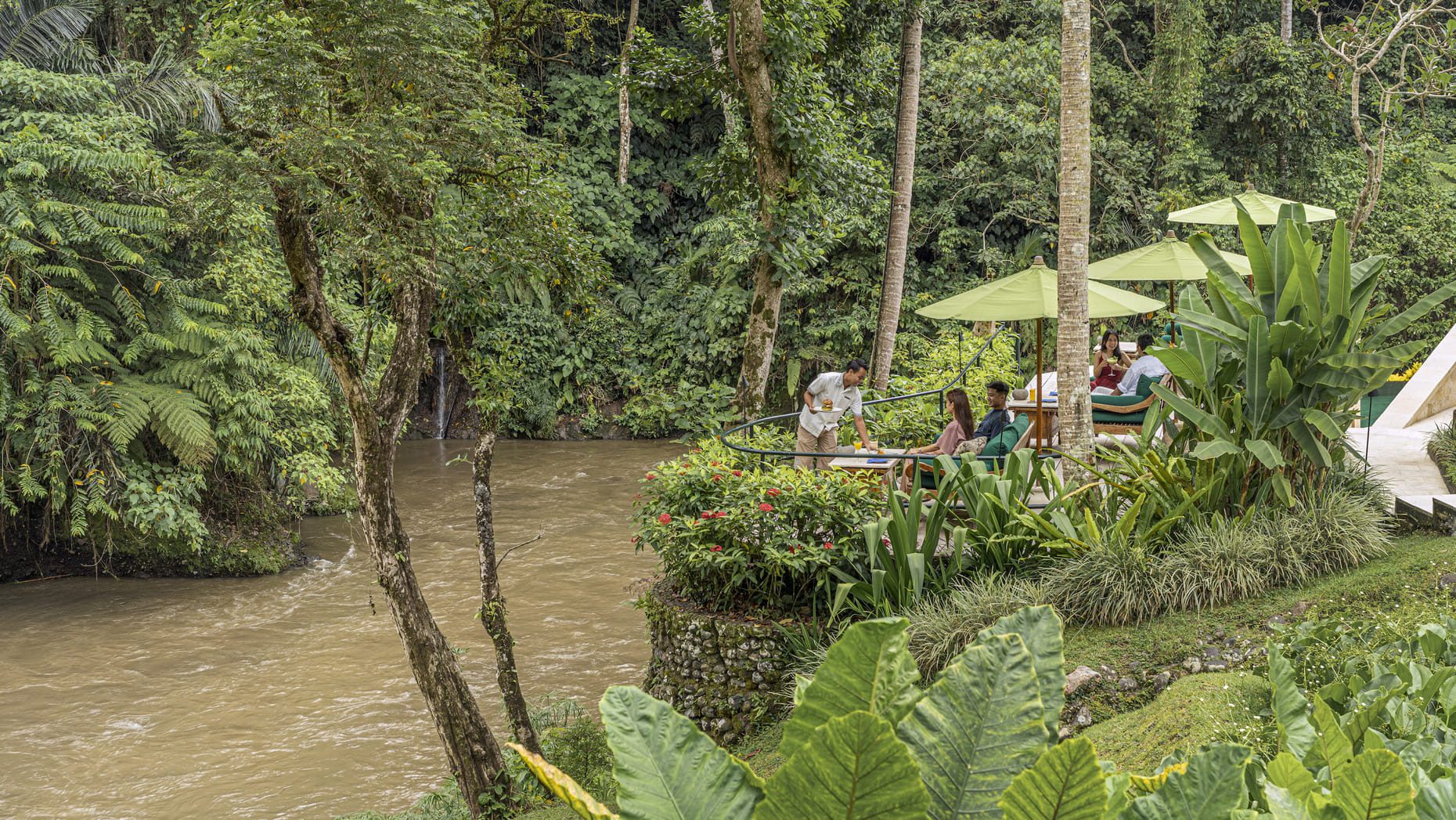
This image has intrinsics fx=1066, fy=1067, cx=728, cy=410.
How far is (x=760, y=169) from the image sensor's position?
8914 mm

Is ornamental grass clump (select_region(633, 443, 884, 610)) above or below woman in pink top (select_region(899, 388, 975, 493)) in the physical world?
below

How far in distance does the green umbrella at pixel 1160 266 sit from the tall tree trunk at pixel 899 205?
83.0 inches

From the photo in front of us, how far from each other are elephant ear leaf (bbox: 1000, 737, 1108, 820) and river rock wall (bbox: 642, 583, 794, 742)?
18.7 feet

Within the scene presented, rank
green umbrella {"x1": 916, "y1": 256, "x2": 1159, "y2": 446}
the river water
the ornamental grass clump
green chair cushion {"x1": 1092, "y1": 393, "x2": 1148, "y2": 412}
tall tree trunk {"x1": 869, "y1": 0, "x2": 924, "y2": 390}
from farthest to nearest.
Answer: tall tree trunk {"x1": 869, "y1": 0, "x2": 924, "y2": 390} < green chair cushion {"x1": 1092, "y1": 393, "x2": 1148, "y2": 412} < green umbrella {"x1": 916, "y1": 256, "x2": 1159, "y2": 446} < the river water < the ornamental grass clump

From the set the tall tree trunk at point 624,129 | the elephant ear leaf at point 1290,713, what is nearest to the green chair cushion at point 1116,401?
the elephant ear leaf at point 1290,713

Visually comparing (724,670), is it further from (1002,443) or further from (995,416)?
(995,416)

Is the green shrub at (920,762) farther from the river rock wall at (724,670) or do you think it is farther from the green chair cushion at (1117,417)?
the green chair cushion at (1117,417)

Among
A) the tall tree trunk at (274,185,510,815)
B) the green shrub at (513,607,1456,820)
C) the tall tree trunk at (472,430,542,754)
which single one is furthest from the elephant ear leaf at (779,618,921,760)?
the tall tree trunk at (472,430,542,754)

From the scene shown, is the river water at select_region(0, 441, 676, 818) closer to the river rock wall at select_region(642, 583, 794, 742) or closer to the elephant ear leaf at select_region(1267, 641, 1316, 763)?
the river rock wall at select_region(642, 583, 794, 742)

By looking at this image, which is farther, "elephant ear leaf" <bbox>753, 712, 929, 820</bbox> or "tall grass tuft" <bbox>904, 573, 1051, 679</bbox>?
"tall grass tuft" <bbox>904, 573, 1051, 679</bbox>

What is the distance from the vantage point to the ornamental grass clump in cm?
670

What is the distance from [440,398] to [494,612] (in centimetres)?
1347

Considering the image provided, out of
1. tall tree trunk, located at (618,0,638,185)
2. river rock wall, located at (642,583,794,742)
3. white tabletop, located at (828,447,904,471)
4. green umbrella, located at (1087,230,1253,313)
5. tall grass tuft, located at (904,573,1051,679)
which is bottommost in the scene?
river rock wall, located at (642,583,794,742)

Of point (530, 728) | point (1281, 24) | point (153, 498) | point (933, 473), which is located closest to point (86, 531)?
point (153, 498)
